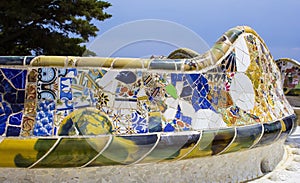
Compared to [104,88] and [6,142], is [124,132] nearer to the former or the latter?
[104,88]

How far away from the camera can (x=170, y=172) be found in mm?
2883

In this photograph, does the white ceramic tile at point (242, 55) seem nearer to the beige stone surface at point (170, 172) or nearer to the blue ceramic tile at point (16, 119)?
the beige stone surface at point (170, 172)

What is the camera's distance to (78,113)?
266 cm

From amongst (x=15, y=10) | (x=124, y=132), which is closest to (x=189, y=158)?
(x=124, y=132)

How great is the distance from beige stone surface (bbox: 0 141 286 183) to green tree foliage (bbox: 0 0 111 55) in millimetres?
10706

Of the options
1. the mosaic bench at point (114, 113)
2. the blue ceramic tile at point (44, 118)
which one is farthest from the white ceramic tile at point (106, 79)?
the blue ceramic tile at point (44, 118)

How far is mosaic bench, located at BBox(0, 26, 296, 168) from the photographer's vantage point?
2516 mm

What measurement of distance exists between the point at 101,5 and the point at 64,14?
158 cm

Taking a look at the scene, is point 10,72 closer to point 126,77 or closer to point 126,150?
point 126,77

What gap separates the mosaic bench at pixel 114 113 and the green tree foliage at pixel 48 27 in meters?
10.6

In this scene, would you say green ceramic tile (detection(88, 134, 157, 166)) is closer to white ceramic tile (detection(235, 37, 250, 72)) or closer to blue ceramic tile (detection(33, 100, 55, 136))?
blue ceramic tile (detection(33, 100, 55, 136))

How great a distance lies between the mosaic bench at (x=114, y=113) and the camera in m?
2.52

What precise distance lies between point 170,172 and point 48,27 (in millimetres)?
11877

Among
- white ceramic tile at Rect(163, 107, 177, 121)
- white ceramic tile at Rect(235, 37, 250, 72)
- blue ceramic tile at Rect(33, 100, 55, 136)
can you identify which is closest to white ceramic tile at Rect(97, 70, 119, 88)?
blue ceramic tile at Rect(33, 100, 55, 136)
